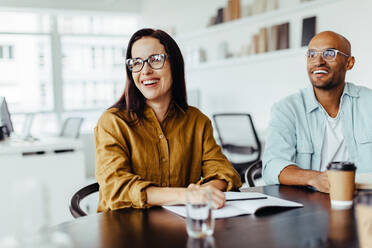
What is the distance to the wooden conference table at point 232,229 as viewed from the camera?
0.86 m

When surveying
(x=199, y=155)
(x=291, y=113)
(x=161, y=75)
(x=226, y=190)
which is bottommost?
(x=226, y=190)

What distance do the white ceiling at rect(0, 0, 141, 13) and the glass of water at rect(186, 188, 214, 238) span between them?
597cm

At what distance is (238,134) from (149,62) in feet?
8.49

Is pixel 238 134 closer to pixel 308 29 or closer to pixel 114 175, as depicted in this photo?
pixel 308 29

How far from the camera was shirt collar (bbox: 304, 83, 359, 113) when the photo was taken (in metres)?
1.78

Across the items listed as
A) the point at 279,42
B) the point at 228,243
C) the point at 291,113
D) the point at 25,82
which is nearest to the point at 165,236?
the point at 228,243

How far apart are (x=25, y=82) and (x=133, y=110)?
5421 millimetres

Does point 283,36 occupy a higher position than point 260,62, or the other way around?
point 283,36

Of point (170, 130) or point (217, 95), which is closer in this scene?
point (170, 130)

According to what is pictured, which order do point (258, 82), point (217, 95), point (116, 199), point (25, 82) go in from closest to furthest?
point (116, 199) < point (258, 82) < point (217, 95) < point (25, 82)

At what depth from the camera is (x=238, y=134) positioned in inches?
155

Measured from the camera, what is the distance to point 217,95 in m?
5.27

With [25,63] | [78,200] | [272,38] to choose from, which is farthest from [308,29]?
[25,63]

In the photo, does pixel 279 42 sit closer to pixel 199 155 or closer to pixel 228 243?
pixel 199 155
